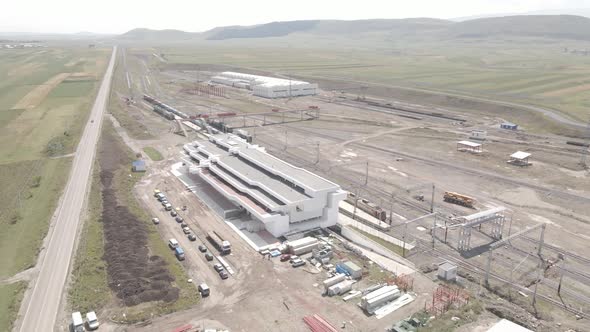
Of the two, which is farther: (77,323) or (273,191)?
(273,191)

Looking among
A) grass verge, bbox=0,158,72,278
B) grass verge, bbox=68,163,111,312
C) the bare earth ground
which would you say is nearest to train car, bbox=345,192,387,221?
the bare earth ground

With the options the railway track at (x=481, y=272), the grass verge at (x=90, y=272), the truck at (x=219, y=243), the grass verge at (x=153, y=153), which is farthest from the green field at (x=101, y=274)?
the railway track at (x=481, y=272)

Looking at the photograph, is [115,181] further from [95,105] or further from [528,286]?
[95,105]

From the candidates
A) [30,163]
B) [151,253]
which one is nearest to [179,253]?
[151,253]

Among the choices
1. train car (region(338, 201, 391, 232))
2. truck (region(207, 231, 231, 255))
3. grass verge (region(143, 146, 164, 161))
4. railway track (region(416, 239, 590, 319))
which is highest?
grass verge (region(143, 146, 164, 161))

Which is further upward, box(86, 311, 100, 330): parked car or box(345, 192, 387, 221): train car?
box(86, 311, 100, 330): parked car

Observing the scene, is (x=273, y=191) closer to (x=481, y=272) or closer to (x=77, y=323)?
(x=481, y=272)

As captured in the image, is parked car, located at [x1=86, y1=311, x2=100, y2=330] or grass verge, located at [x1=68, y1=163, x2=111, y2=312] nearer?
parked car, located at [x1=86, y1=311, x2=100, y2=330]

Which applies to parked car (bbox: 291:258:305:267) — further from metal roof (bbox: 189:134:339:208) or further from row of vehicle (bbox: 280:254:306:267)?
metal roof (bbox: 189:134:339:208)
